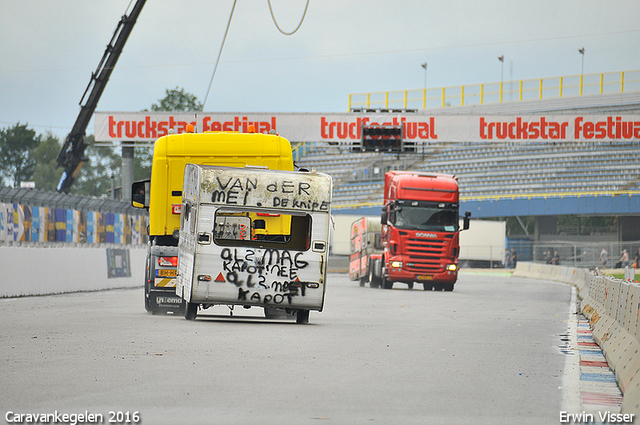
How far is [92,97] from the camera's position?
4600 cm

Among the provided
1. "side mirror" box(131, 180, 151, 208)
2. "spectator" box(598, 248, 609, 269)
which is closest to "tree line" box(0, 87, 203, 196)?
"spectator" box(598, 248, 609, 269)

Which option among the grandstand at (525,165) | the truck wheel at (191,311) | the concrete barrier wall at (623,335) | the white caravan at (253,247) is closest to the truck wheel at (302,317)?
the white caravan at (253,247)

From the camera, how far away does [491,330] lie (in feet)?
47.6

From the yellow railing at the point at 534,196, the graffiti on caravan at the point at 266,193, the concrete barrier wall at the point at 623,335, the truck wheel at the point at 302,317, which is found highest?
the yellow railing at the point at 534,196

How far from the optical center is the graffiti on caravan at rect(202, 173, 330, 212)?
13.7 m

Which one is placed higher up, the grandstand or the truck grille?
the grandstand

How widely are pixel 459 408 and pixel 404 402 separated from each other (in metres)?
0.44

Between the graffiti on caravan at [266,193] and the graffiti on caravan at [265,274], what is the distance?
0.75 m

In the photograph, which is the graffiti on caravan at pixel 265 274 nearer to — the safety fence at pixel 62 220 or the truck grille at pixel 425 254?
the safety fence at pixel 62 220

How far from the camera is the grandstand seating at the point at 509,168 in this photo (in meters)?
61.5

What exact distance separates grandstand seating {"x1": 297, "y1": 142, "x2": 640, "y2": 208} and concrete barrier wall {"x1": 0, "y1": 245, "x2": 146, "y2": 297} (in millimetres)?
31142

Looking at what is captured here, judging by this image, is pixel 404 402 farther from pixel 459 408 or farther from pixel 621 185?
pixel 621 185

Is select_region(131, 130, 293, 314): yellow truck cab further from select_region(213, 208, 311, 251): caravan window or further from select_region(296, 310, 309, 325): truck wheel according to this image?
select_region(296, 310, 309, 325): truck wheel

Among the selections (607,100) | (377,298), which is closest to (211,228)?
(377,298)
